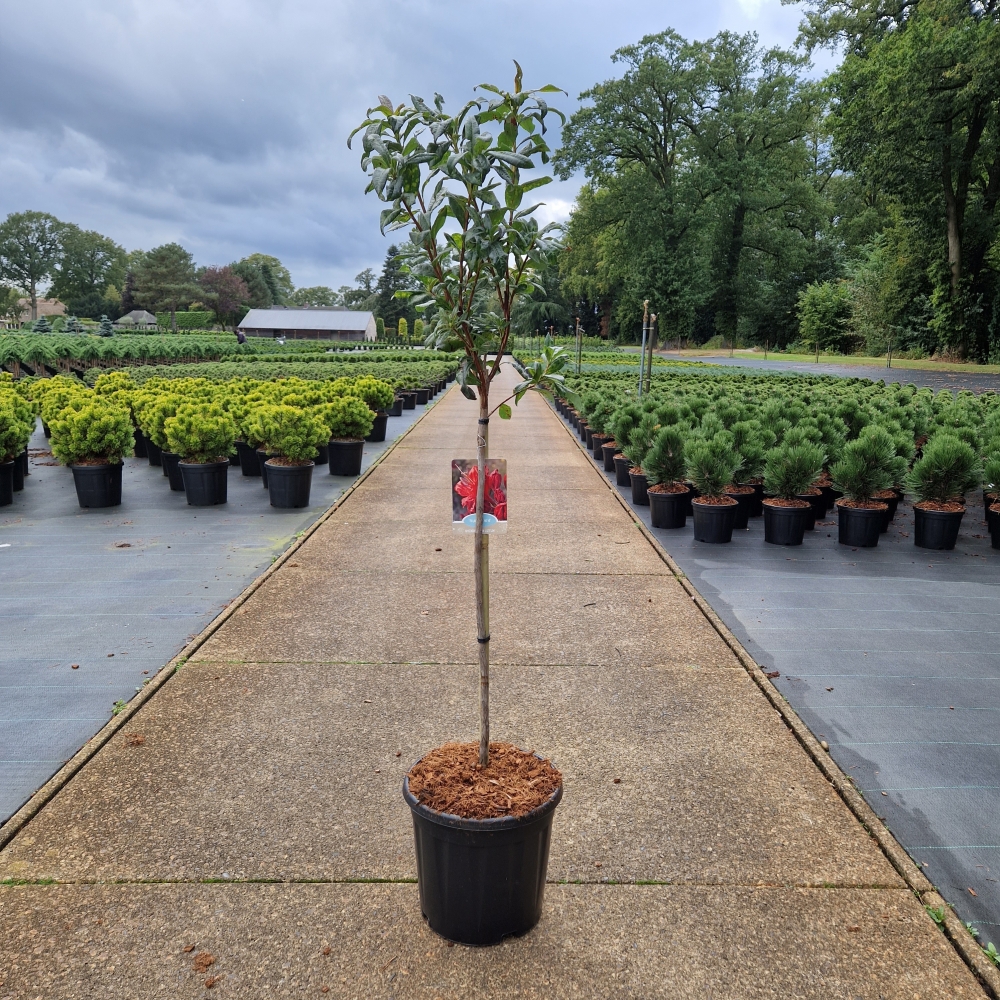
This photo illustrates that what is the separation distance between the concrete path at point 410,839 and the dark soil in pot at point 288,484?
3.31 metres

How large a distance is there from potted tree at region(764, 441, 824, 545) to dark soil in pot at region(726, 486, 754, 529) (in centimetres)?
44

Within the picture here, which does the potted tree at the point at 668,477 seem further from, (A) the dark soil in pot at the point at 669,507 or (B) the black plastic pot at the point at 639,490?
(B) the black plastic pot at the point at 639,490

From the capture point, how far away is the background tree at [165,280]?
89.2 m

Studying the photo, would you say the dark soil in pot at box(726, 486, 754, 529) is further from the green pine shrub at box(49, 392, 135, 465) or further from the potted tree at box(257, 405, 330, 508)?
the green pine shrub at box(49, 392, 135, 465)

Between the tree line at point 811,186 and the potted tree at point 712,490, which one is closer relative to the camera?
the potted tree at point 712,490

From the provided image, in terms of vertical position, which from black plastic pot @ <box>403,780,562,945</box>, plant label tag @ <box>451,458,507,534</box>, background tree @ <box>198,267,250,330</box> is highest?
background tree @ <box>198,267,250,330</box>

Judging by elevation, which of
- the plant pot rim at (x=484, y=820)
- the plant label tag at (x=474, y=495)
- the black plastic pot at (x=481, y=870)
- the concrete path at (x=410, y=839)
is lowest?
the concrete path at (x=410, y=839)

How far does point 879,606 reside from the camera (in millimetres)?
5277

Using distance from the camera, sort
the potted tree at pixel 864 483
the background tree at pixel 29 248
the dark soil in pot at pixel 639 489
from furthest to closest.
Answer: the background tree at pixel 29 248 < the dark soil in pot at pixel 639 489 < the potted tree at pixel 864 483

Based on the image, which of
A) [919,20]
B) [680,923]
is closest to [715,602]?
[680,923]

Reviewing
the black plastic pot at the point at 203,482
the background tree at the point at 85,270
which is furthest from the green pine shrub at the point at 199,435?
the background tree at the point at 85,270

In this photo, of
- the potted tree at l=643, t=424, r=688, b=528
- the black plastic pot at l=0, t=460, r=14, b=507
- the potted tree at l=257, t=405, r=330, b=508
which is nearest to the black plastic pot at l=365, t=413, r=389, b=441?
the potted tree at l=257, t=405, r=330, b=508

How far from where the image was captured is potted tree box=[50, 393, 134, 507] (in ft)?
25.8

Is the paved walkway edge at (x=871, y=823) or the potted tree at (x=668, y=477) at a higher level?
the potted tree at (x=668, y=477)
